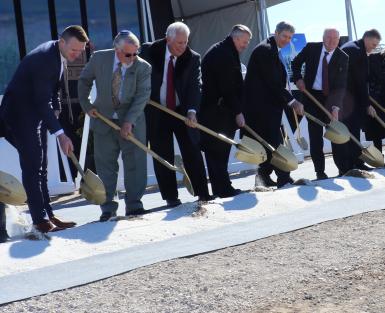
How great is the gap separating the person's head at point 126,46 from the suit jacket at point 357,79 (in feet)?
11.7

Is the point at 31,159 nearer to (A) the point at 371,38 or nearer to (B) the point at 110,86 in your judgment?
(B) the point at 110,86

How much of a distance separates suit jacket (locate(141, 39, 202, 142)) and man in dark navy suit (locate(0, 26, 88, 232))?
1.27 m

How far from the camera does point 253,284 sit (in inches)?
166

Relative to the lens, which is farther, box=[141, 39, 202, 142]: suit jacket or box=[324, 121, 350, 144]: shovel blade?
box=[324, 121, 350, 144]: shovel blade

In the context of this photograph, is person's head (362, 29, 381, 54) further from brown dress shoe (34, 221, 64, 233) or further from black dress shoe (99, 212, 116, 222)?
brown dress shoe (34, 221, 64, 233)

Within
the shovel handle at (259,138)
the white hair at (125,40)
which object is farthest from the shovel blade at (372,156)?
the white hair at (125,40)

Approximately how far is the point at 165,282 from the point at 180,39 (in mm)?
2715

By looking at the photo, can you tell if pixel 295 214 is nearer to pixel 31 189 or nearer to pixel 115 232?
pixel 115 232

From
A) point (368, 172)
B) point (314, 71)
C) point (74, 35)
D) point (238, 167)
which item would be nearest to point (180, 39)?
point (74, 35)

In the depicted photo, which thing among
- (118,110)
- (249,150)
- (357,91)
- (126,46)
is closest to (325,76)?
(357,91)

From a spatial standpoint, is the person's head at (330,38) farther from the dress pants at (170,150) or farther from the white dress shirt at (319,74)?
the dress pants at (170,150)

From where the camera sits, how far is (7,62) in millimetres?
10984

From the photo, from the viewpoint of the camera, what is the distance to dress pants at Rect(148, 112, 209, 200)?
22.0 ft

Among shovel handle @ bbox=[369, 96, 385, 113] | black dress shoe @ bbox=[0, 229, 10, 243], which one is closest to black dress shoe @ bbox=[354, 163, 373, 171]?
shovel handle @ bbox=[369, 96, 385, 113]
